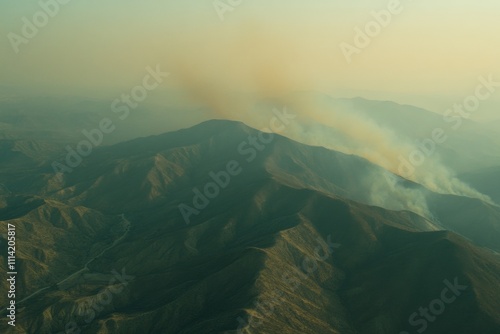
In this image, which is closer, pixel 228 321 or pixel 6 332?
pixel 228 321

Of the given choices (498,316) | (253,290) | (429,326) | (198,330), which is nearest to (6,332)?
(198,330)

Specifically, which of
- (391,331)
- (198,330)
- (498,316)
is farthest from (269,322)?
(498,316)

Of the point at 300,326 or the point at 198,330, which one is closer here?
the point at 198,330

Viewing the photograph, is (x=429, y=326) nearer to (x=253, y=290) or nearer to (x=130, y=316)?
(x=253, y=290)

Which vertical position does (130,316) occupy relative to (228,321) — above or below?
below

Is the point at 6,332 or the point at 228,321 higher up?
the point at 228,321

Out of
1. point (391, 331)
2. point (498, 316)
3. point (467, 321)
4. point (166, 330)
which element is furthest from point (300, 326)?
point (498, 316)

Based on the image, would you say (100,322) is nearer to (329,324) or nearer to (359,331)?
(329,324)
